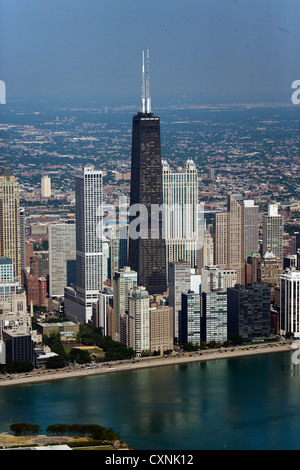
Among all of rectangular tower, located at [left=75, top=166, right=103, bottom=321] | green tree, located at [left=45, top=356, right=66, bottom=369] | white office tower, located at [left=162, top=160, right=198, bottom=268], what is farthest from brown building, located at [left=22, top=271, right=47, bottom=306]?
green tree, located at [left=45, top=356, right=66, bottom=369]

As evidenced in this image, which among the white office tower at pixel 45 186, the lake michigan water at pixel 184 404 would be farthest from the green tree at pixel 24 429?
the white office tower at pixel 45 186

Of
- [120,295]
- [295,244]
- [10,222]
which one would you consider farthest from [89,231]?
[295,244]

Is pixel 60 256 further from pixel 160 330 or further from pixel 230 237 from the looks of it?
pixel 160 330

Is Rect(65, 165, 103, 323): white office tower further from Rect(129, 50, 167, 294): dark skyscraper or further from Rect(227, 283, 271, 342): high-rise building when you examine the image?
Rect(227, 283, 271, 342): high-rise building

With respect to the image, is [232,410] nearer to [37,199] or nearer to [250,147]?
[250,147]

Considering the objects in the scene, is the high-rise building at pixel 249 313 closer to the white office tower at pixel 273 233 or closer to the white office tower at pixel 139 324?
the white office tower at pixel 139 324

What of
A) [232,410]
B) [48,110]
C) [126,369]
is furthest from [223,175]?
[232,410]
